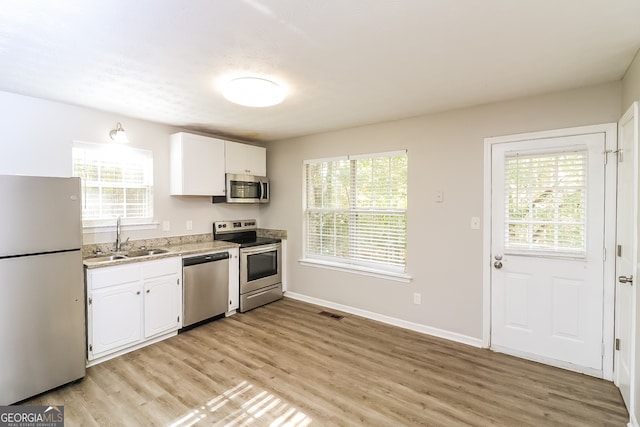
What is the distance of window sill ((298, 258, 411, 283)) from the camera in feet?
Answer: 11.8

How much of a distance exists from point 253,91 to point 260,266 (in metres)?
2.59

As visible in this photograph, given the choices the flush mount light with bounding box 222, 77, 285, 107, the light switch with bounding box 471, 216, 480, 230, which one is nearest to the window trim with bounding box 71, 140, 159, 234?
the flush mount light with bounding box 222, 77, 285, 107

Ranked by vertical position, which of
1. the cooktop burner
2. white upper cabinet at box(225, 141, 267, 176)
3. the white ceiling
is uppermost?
the white ceiling

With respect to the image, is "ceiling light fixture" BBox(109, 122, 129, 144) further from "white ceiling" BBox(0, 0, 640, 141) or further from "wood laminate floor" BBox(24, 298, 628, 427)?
"wood laminate floor" BBox(24, 298, 628, 427)

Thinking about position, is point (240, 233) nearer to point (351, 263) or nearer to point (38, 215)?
point (351, 263)

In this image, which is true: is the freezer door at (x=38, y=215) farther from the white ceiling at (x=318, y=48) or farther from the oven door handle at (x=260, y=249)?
the oven door handle at (x=260, y=249)

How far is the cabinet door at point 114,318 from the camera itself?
8.86 ft

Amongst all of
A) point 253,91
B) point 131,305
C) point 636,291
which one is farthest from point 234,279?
point 636,291

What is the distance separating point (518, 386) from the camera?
242 centimetres

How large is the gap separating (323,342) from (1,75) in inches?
141

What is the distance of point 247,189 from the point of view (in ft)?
14.7

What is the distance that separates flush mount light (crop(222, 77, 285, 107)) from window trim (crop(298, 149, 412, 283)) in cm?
163

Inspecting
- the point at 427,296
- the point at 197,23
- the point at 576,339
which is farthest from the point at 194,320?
the point at 576,339

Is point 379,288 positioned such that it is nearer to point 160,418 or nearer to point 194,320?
point 194,320
